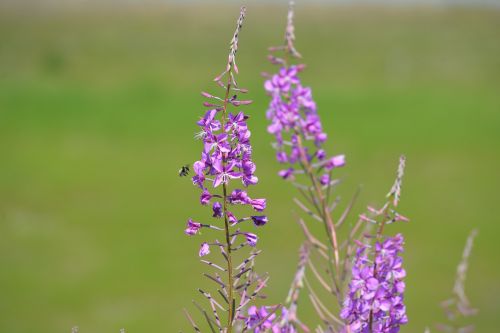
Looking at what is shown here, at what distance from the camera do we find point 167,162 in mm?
18172

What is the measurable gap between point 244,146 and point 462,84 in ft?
110

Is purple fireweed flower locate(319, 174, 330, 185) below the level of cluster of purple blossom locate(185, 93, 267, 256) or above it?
above

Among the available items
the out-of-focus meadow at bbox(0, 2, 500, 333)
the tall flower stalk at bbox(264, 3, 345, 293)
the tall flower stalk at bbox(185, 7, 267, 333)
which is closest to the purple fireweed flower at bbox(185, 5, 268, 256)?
the tall flower stalk at bbox(185, 7, 267, 333)

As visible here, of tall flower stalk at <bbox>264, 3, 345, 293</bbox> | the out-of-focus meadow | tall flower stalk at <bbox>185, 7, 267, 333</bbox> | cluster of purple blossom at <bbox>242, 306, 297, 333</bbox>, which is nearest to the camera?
tall flower stalk at <bbox>185, 7, 267, 333</bbox>

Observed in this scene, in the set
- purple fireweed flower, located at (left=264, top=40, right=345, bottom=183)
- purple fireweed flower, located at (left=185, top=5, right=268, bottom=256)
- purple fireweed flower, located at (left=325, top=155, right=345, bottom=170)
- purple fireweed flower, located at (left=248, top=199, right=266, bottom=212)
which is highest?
purple fireweed flower, located at (left=264, top=40, right=345, bottom=183)

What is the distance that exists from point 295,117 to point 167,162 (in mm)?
16453

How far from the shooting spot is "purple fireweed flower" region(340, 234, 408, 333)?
1272 mm

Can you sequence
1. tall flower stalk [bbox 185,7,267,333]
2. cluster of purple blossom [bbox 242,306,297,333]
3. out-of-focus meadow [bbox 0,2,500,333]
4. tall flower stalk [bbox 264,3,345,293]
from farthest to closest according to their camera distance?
out-of-focus meadow [bbox 0,2,500,333], tall flower stalk [bbox 264,3,345,293], cluster of purple blossom [bbox 242,306,297,333], tall flower stalk [bbox 185,7,267,333]

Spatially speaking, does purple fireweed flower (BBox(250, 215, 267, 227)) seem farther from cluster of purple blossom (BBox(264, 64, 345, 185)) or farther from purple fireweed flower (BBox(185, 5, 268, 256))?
cluster of purple blossom (BBox(264, 64, 345, 185))

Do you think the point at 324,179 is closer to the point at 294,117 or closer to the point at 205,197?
the point at 294,117

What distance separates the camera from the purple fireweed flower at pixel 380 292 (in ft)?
4.17

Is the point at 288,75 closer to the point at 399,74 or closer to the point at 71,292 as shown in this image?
the point at 71,292

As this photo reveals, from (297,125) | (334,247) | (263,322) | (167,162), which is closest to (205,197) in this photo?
(263,322)

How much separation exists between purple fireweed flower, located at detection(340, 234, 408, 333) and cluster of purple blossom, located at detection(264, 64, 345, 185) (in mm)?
532
